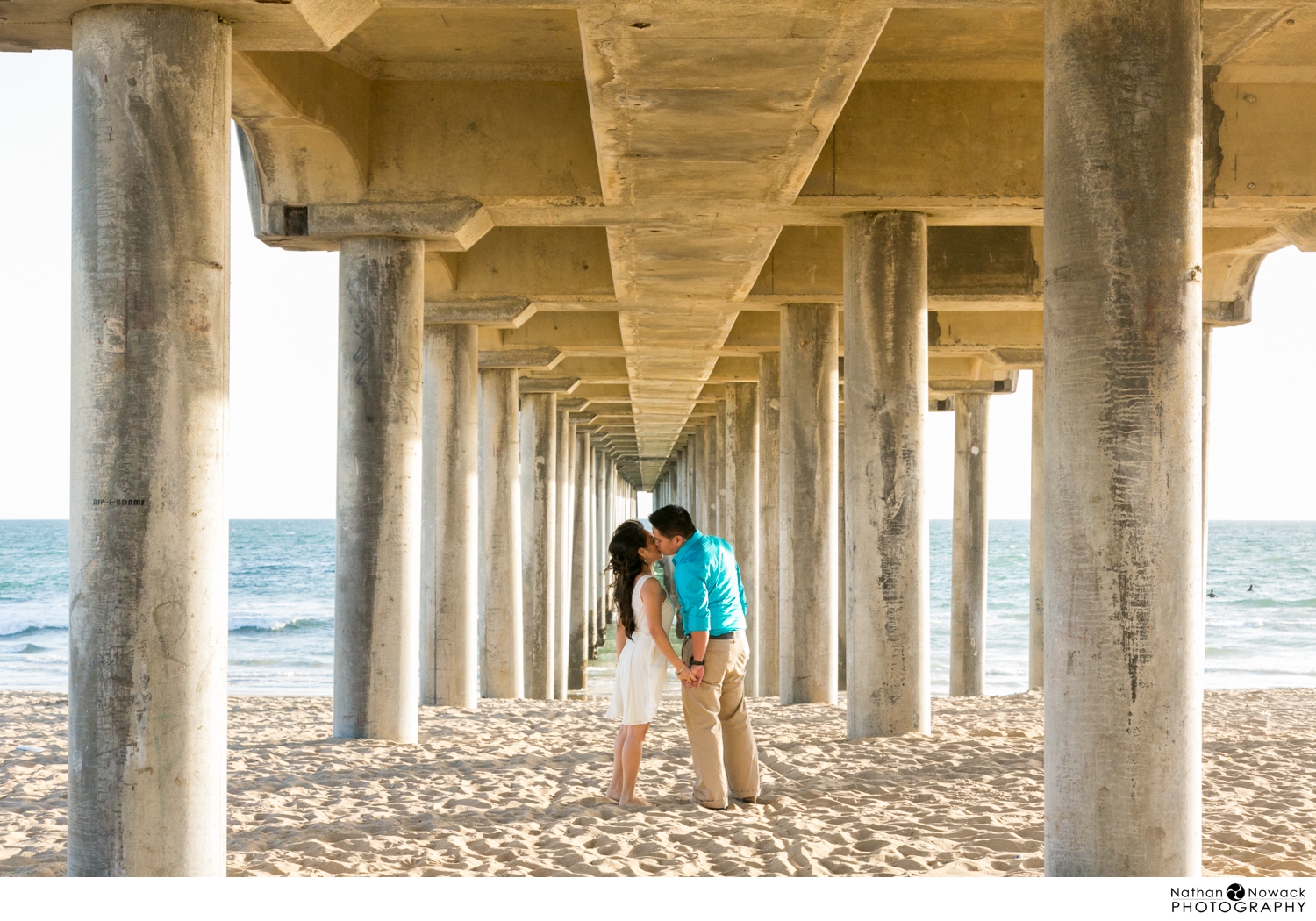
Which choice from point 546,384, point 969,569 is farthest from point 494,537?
point 969,569

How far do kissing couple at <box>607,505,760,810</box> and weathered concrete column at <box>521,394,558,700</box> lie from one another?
39.5 feet

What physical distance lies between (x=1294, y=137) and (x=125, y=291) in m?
7.93

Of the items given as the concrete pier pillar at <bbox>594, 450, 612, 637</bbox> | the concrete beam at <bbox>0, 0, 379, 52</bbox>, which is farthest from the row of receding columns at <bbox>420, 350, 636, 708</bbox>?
the concrete pier pillar at <bbox>594, 450, 612, 637</bbox>

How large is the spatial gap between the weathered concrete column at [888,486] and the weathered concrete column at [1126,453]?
4670mm

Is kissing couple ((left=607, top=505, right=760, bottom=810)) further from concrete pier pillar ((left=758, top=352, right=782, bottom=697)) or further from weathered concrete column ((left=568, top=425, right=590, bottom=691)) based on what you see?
weathered concrete column ((left=568, top=425, right=590, bottom=691))

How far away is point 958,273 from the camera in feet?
39.7

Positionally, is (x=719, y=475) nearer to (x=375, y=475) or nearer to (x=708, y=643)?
(x=375, y=475)

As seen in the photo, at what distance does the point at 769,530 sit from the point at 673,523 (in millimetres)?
10083

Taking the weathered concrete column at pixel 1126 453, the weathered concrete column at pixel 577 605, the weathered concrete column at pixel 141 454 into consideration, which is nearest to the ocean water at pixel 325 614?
the weathered concrete column at pixel 577 605

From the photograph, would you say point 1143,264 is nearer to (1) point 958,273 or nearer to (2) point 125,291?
(2) point 125,291

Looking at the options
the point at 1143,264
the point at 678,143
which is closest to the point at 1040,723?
the point at 678,143

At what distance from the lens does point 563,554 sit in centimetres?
2375

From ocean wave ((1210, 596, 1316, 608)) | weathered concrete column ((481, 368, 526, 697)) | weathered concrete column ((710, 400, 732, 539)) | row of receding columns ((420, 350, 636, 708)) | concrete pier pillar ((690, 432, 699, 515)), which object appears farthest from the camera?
ocean wave ((1210, 596, 1316, 608))

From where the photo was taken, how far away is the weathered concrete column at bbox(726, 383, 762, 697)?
66.3 ft
